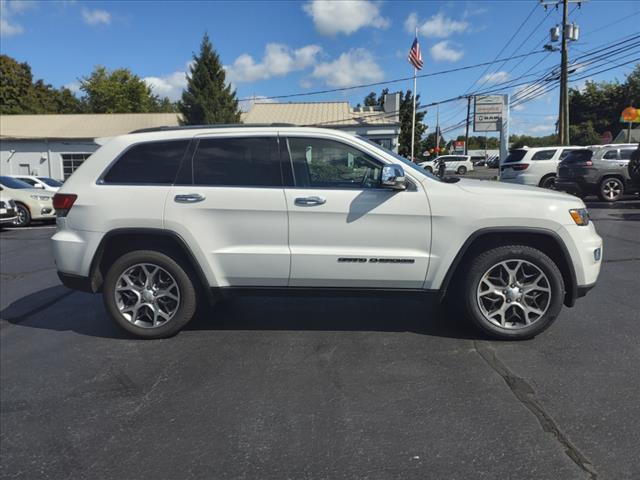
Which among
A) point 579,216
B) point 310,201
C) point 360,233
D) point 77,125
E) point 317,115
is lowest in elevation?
point 360,233

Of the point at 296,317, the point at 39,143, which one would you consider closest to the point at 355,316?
the point at 296,317

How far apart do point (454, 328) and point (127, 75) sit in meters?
66.6

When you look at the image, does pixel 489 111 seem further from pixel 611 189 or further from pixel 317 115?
pixel 611 189

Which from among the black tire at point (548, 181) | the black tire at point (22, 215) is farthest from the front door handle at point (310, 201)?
the black tire at point (548, 181)

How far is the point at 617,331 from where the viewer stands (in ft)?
14.7

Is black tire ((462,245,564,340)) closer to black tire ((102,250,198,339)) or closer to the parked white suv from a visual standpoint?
the parked white suv

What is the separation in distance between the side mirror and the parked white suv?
0.02 m

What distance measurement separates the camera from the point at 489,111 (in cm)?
3181

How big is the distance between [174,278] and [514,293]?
2.92 metres

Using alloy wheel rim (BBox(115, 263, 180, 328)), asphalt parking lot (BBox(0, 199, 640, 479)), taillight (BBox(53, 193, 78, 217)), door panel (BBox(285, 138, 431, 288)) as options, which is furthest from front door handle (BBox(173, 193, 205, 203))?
asphalt parking lot (BBox(0, 199, 640, 479))

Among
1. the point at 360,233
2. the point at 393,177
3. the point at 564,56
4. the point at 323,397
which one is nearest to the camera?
the point at 323,397

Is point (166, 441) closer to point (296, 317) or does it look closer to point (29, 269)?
point (296, 317)

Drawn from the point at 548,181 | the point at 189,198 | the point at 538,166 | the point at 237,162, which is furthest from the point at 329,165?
the point at 548,181

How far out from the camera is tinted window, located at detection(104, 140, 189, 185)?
14.4ft
